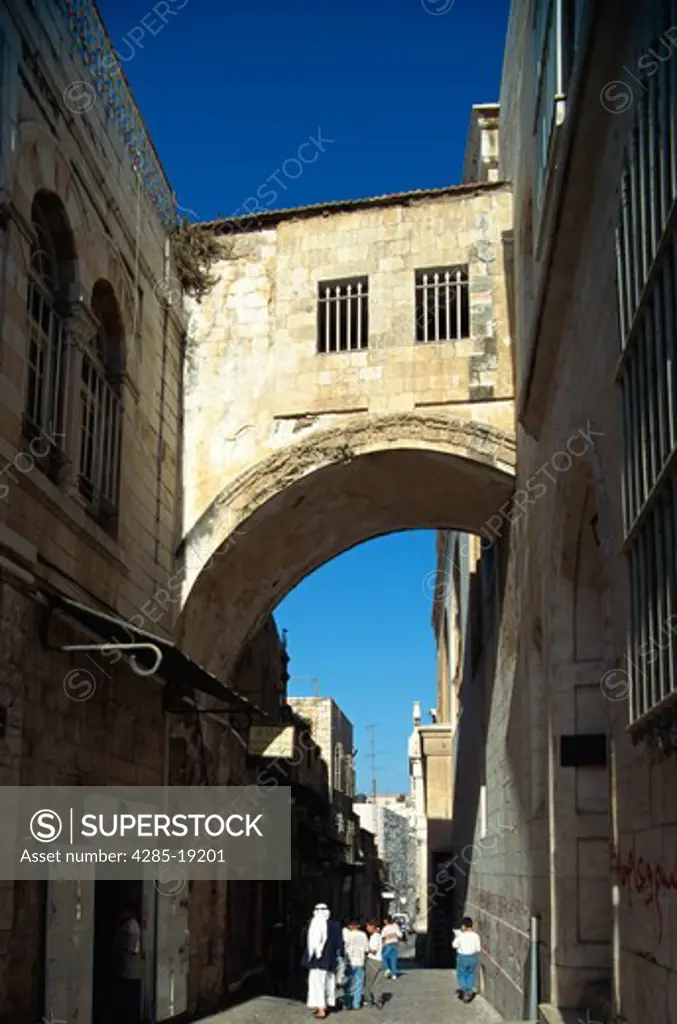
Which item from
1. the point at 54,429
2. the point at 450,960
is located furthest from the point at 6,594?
the point at 450,960

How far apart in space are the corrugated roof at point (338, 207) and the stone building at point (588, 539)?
1.57 feet

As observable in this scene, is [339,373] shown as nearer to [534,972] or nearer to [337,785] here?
[534,972]

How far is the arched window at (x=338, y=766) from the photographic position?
130 feet

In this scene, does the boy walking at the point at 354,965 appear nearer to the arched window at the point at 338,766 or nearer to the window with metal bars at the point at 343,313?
the window with metal bars at the point at 343,313

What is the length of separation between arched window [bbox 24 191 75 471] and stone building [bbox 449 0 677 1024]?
3.85 m

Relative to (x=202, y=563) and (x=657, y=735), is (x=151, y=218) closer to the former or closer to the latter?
(x=202, y=563)

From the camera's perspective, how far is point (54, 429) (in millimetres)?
9961

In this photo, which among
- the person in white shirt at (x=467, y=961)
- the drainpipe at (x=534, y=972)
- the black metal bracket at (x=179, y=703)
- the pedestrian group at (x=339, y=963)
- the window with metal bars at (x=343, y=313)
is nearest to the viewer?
the drainpipe at (x=534, y=972)

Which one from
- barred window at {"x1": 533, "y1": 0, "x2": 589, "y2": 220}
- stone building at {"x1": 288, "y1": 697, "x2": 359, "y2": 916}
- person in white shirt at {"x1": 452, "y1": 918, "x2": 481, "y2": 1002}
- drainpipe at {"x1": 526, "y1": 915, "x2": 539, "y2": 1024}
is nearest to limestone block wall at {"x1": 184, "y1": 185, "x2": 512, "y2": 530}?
barred window at {"x1": 533, "y1": 0, "x2": 589, "y2": 220}

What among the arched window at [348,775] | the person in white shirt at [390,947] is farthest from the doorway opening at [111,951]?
the arched window at [348,775]

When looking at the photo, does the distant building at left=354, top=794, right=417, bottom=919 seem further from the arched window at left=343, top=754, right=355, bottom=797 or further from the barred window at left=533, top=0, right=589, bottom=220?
the barred window at left=533, top=0, right=589, bottom=220

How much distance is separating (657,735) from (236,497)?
28.2 feet

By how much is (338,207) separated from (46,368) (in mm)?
5500

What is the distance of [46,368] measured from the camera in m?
9.88
